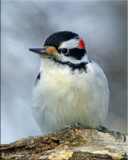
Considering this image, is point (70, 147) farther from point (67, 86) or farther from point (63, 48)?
point (63, 48)

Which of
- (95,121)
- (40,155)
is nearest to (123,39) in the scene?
(95,121)

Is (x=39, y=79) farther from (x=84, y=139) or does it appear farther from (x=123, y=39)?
(x=123, y=39)

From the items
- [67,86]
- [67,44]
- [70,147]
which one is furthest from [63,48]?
[70,147]

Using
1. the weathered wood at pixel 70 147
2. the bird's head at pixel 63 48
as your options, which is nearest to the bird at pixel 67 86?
the bird's head at pixel 63 48

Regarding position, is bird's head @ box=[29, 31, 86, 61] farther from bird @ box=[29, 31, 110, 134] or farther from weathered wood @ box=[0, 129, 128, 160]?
weathered wood @ box=[0, 129, 128, 160]

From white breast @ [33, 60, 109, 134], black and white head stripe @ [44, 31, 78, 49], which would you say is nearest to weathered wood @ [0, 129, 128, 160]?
white breast @ [33, 60, 109, 134]

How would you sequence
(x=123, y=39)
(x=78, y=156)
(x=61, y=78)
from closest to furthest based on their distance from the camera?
(x=78, y=156)
(x=61, y=78)
(x=123, y=39)
